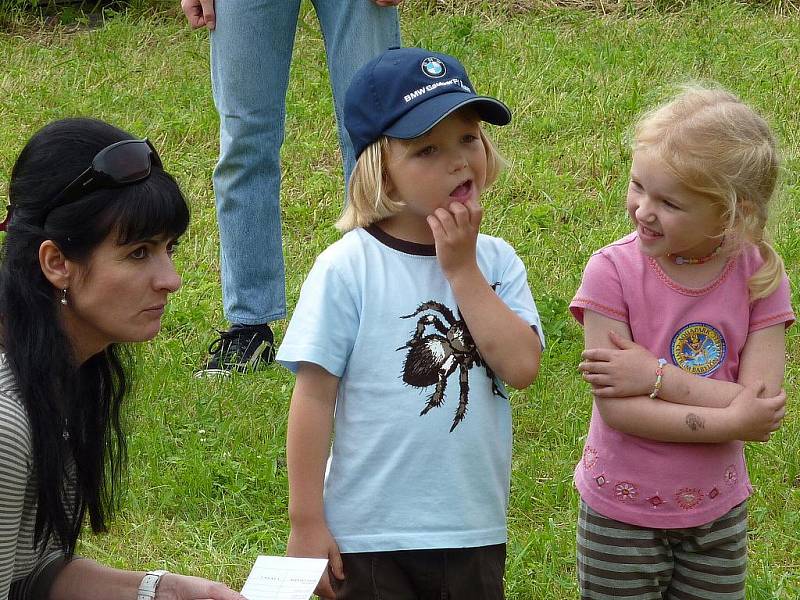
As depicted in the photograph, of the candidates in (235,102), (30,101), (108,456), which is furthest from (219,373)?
(30,101)

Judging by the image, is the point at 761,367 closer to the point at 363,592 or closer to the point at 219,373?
→ the point at 363,592

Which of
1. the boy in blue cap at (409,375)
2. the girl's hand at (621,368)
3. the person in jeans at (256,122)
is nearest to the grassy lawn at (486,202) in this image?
the person in jeans at (256,122)

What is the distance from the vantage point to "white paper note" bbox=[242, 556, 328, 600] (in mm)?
2530

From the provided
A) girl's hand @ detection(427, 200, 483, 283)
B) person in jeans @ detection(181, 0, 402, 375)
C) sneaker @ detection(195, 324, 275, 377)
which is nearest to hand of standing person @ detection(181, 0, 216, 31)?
person in jeans @ detection(181, 0, 402, 375)

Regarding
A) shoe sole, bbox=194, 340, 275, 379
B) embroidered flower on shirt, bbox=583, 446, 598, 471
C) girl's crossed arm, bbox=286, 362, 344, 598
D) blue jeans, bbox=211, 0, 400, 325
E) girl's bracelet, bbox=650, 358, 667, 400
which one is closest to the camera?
girl's crossed arm, bbox=286, 362, 344, 598

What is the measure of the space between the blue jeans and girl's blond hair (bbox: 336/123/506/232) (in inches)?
62.7

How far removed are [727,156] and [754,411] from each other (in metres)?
0.56

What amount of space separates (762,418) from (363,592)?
37.8 inches

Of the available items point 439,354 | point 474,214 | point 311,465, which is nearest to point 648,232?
point 474,214

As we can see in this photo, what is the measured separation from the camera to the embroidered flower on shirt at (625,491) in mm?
2859

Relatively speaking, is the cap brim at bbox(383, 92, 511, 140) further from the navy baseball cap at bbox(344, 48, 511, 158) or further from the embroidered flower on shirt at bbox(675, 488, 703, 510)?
the embroidered flower on shirt at bbox(675, 488, 703, 510)

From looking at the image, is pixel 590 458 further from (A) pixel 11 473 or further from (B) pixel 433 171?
(A) pixel 11 473

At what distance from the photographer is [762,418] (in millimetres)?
2771

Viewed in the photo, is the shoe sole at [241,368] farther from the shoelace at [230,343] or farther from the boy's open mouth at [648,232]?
the boy's open mouth at [648,232]
